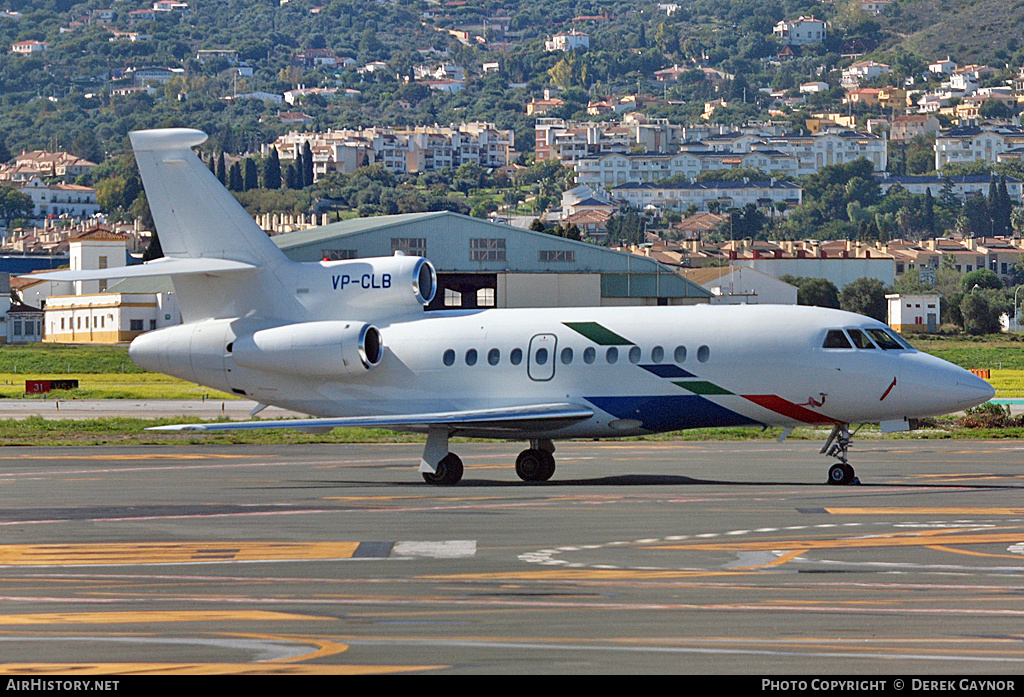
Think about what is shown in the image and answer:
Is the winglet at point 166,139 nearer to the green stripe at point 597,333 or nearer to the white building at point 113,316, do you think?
the green stripe at point 597,333

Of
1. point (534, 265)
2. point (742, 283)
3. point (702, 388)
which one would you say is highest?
point (534, 265)

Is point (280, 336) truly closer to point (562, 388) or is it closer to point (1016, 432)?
point (562, 388)

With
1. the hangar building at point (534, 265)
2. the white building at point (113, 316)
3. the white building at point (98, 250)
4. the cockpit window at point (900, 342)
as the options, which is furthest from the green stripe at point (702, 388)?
the white building at point (98, 250)

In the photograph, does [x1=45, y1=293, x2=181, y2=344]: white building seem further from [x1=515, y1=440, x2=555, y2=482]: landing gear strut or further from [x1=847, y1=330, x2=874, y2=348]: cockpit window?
[x1=847, y1=330, x2=874, y2=348]: cockpit window

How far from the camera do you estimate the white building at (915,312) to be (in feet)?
538

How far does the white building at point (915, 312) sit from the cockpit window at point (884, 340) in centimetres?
13600

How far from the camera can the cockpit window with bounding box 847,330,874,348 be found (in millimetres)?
29641

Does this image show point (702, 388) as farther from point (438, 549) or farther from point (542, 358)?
point (438, 549)

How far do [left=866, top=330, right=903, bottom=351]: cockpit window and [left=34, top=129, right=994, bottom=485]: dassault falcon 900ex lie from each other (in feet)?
0.09

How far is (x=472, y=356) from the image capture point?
31.7m

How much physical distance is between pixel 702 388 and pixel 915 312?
5596 inches

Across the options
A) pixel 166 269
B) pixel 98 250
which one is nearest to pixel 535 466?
pixel 166 269

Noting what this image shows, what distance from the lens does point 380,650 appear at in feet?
43.7
